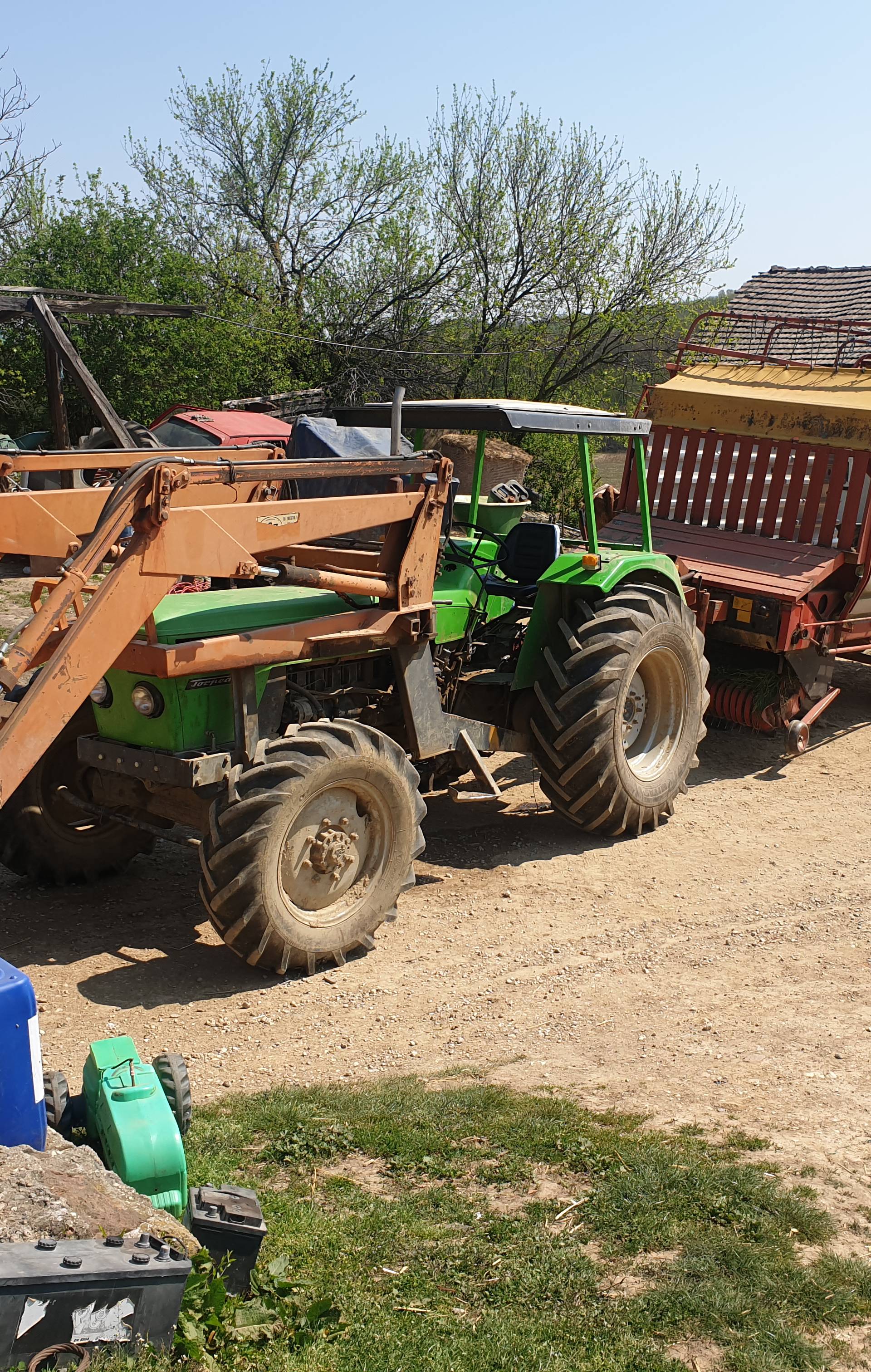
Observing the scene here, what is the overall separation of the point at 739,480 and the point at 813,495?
58cm

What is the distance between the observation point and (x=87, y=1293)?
2473 millimetres

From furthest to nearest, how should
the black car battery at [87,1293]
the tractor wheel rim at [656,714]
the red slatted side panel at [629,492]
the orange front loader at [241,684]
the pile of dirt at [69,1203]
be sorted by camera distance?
1. the red slatted side panel at [629,492]
2. the tractor wheel rim at [656,714]
3. the orange front loader at [241,684]
4. the pile of dirt at [69,1203]
5. the black car battery at [87,1293]

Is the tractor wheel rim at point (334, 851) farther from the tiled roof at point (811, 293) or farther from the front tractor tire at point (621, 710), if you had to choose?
the tiled roof at point (811, 293)

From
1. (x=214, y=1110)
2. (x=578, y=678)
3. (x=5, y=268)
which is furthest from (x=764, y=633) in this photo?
(x=5, y=268)

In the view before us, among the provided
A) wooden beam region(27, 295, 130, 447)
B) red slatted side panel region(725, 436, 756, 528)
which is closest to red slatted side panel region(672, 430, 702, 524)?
red slatted side panel region(725, 436, 756, 528)

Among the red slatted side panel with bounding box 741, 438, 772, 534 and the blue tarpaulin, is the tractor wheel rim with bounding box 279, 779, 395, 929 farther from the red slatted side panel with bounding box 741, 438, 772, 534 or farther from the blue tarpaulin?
the red slatted side panel with bounding box 741, 438, 772, 534

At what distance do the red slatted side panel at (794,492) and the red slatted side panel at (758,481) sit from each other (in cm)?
19

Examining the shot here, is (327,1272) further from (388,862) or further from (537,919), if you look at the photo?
(537,919)

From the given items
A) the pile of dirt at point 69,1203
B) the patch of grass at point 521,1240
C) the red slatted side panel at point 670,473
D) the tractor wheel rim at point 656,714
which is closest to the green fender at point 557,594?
the tractor wheel rim at point 656,714

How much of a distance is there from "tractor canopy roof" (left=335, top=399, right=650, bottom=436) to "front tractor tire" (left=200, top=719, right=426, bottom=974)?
1728 mm

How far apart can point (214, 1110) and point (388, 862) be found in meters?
1.64

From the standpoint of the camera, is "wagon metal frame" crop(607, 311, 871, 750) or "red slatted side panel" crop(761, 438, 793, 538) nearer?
"wagon metal frame" crop(607, 311, 871, 750)

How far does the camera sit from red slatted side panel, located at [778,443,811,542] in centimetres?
866

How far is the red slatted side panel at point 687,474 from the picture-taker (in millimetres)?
9258
